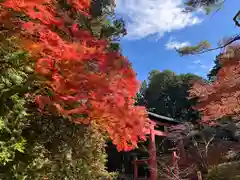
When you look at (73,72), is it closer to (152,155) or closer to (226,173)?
(226,173)

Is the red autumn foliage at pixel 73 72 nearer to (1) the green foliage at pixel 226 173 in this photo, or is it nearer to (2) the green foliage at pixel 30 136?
(2) the green foliage at pixel 30 136

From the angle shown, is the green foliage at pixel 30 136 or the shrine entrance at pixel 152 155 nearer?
the green foliage at pixel 30 136

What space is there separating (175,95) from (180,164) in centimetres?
1086

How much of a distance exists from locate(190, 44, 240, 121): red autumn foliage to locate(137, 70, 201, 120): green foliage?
35.4 ft

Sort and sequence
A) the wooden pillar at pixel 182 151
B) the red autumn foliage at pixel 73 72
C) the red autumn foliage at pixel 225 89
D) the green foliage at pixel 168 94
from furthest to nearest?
A: the green foliage at pixel 168 94
the wooden pillar at pixel 182 151
the red autumn foliage at pixel 225 89
the red autumn foliage at pixel 73 72

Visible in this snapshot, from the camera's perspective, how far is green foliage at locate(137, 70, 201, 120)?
20.8 m

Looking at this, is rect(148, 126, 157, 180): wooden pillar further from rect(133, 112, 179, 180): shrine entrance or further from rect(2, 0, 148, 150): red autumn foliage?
rect(2, 0, 148, 150): red autumn foliage

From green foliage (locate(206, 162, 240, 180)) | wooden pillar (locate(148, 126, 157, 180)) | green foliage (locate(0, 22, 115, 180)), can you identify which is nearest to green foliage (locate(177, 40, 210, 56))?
green foliage (locate(206, 162, 240, 180))

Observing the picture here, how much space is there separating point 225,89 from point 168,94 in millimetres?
14797

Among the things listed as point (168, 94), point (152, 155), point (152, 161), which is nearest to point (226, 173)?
point (152, 161)

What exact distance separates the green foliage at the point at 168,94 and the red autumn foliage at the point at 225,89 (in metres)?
10.8

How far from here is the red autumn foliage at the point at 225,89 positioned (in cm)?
681

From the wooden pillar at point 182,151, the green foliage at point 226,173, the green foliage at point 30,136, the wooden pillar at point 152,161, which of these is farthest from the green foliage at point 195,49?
the wooden pillar at point 182,151

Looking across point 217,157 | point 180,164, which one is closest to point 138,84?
point 217,157
